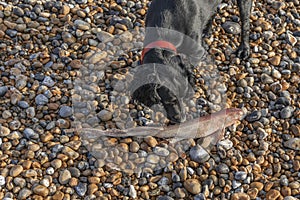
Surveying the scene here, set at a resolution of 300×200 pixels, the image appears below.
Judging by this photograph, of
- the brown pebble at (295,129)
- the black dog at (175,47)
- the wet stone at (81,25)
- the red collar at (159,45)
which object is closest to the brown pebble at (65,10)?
the wet stone at (81,25)

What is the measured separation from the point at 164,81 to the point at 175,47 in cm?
65

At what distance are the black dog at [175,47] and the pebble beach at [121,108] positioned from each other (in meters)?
0.24

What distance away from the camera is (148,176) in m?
4.80

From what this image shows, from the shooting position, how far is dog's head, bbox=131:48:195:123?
4781mm

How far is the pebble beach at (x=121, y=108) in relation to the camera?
186 inches

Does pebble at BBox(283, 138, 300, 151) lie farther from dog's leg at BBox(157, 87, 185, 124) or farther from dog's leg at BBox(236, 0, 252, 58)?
dog's leg at BBox(236, 0, 252, 58)

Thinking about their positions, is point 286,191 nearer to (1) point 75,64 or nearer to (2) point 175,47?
(2) point 175,47

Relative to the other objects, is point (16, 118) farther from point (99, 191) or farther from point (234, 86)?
point (234, 86)

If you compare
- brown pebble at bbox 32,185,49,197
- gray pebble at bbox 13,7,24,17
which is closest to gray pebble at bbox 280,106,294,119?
brown pebble at bbox 32,185,49,197

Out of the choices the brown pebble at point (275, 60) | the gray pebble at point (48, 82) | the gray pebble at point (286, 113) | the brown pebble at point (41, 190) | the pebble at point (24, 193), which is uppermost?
the brown pebble at point (275, 60)

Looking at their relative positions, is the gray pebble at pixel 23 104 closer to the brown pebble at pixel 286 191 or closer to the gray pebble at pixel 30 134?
the gray pebble at pixel 30 134

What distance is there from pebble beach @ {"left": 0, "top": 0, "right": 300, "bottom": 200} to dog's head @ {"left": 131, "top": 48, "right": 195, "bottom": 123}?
26cm

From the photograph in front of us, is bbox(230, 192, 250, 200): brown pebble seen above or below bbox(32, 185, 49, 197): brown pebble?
above

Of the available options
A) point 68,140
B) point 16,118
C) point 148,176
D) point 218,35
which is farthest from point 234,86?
point 16,118
